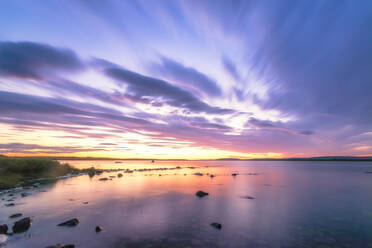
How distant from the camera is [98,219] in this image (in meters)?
20.1

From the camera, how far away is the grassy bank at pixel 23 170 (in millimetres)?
42188

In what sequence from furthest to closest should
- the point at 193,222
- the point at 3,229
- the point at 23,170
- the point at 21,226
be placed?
the point at 23,170 < the point at 193,222 < the point at 21,226 < the point at 3,229

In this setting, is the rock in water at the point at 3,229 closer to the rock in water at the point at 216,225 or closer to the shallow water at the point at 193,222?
the shallow water at the point at 193,222

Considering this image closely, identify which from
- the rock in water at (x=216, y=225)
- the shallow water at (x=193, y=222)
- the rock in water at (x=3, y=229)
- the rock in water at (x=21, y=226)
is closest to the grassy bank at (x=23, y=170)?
the shallow water at (x=193, y=222)

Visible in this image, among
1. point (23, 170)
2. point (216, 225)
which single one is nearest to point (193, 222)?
point (216, 225)

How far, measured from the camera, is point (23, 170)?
2089 inches

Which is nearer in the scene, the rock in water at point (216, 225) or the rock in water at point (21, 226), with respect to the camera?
the rock in water at point (21, 226)

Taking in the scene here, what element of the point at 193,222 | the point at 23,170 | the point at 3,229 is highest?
the point at 23,170

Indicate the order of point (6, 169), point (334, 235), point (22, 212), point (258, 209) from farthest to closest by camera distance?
point (6, 169) < point (258, 209) < point (22, 212) < point (334, 235)

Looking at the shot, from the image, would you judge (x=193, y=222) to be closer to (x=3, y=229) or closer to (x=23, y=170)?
(x=3, y=229)

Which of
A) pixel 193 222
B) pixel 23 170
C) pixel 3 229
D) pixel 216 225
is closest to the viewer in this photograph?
pixel 3 229

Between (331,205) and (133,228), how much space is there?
32.5 meters

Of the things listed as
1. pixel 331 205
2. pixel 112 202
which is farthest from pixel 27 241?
pixel 331 205

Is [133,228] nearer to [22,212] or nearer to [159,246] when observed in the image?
[159,246]
